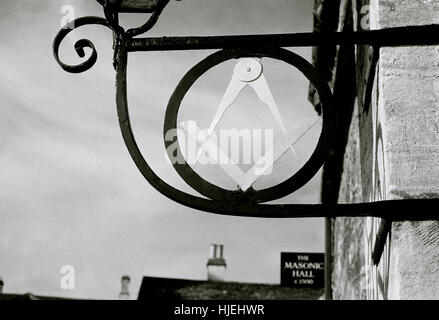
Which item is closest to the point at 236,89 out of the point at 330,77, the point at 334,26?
the point at 334,26

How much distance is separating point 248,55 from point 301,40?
19 centimetres

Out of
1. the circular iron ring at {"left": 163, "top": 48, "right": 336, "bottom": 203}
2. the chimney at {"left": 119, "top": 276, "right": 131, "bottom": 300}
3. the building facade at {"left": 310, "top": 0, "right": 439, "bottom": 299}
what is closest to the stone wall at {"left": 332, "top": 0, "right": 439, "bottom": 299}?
the building facade at {"left": 310, "top": 0, "right": 439, "bottom": 299}

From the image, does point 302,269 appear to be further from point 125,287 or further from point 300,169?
point 125,287

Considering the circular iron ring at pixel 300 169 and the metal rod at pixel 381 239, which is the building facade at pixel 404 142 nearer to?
the metal rod at pixel 381 239

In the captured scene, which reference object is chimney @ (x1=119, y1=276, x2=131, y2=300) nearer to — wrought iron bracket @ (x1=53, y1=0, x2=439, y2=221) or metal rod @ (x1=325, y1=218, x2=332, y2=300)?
metal rod @ (x1=325, y1=218, x2=332, y2=300)

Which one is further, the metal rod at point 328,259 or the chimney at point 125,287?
the chimney at point 125,287

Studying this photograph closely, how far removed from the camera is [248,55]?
2328mm

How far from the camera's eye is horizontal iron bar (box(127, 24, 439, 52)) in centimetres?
222

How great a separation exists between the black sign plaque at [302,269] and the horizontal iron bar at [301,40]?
400 inches

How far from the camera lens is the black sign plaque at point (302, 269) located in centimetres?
1223

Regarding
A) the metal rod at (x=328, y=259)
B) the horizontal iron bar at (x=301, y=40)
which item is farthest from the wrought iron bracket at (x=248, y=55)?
the metal rod at (x=328, y=259)

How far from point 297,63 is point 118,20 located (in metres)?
0.70

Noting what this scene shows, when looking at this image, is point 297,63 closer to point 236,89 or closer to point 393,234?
point 236,89
